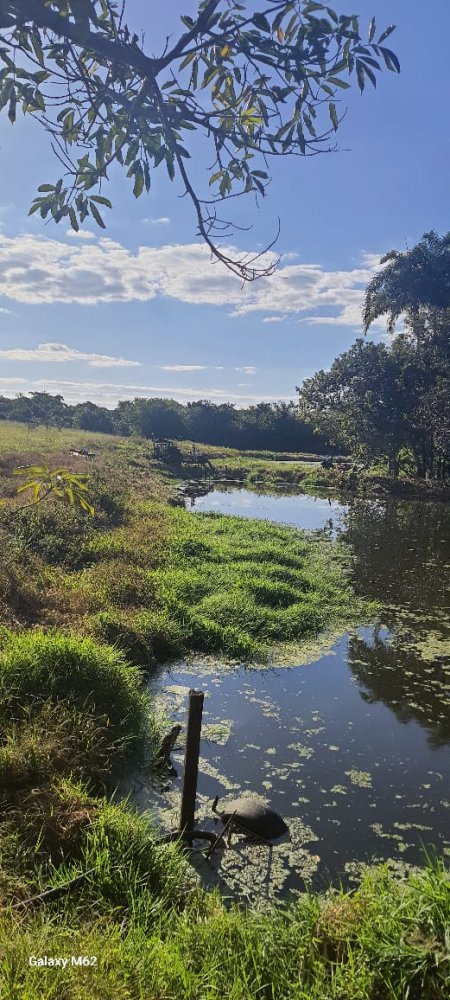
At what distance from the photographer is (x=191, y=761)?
4746mm

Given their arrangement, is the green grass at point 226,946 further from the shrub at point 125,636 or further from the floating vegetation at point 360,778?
the shrub at point 125,636

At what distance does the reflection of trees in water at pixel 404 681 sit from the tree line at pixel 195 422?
5184 centimetres

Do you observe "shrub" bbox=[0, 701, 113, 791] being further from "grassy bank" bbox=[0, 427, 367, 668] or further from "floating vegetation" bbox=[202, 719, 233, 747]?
"grassy bank" bbox=[0, 427, 367, 668]

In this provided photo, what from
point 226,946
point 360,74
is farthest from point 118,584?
point 360,74

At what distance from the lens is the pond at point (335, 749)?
184 inches

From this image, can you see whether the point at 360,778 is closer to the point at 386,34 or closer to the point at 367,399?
the point at 386,34

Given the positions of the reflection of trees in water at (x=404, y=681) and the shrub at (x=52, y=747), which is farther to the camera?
the reflection of trees in water at (x=404, y=681)

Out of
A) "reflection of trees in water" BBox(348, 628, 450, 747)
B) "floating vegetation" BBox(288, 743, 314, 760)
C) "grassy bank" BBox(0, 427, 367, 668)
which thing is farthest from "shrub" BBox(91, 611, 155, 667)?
"reflection of trees in water" BBox(348, 628, 450, 747)

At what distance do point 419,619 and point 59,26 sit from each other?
1035cm

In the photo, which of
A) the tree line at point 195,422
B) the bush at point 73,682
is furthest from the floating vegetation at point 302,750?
the tree line at point 195,422

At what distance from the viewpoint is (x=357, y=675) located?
27.5 ft

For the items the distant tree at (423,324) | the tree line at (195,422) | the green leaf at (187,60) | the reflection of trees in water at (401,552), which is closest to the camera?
the green leaf at (187,60)

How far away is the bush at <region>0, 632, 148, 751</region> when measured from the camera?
5742 millimetres

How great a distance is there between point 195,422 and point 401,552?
170 feet
